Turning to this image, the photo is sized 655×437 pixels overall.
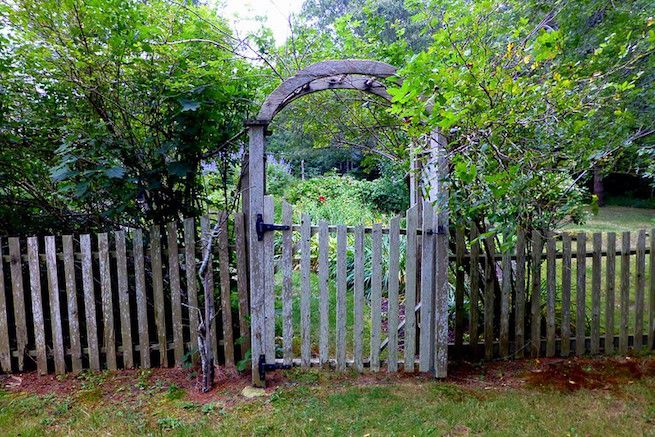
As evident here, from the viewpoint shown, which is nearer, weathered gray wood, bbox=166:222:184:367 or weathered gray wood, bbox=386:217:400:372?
weathered gray wood, bbox=386:217:400:372

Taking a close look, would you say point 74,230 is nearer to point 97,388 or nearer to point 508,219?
point 97,388

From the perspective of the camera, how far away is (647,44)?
3.33m

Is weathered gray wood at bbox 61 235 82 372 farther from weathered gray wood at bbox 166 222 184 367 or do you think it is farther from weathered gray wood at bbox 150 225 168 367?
weathered gray wood at bbox 166 222 184 367

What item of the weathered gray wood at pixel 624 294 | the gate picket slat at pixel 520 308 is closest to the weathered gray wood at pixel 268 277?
the gate picket slat at pixel 520 308

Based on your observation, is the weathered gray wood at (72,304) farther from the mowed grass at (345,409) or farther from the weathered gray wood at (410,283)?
the weathered gray wood at (410,283)

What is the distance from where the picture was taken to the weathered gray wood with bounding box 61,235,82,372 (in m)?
3.11

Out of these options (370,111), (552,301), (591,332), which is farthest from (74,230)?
(591,332)

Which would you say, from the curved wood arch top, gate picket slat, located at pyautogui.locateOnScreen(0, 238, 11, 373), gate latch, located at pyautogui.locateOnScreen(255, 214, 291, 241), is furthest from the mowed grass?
the curved wood arch top

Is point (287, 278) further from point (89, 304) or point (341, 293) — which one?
point (89, 304)

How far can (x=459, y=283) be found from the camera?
3340 millimetres

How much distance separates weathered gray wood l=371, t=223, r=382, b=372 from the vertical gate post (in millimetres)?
796

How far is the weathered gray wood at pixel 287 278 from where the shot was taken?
2.95m

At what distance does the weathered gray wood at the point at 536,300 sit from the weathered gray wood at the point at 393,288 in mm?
1167

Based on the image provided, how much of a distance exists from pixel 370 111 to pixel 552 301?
7.58ft
